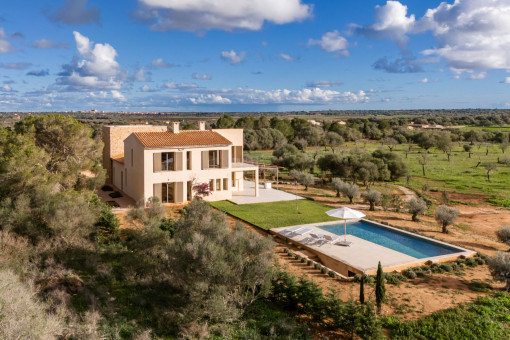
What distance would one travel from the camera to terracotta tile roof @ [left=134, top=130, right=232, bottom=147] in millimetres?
24641

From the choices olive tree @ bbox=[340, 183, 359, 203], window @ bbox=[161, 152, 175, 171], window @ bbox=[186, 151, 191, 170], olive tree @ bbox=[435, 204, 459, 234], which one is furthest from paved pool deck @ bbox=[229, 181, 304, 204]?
olive tree @ bbox=[435, 204, 459, 234]

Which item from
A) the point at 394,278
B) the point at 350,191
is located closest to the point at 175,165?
the point at 350,191

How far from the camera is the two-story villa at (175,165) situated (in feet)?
79.7

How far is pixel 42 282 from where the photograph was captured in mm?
12922

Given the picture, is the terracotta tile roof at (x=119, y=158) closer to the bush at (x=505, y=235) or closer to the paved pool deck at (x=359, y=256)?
the paved pool deck at (x=359, y=256)

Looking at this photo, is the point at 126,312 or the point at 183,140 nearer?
the point at 126,312

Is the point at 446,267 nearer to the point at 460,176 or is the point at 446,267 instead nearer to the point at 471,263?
the point at 471,263

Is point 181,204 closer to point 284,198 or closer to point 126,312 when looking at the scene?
point 284,198

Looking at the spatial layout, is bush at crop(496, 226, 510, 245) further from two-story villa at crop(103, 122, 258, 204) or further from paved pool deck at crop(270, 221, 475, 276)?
two-story villa at crop(103, 122, 258, 204)

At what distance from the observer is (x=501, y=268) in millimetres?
13477

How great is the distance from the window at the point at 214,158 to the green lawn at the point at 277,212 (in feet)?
9.17

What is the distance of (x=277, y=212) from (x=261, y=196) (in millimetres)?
4884

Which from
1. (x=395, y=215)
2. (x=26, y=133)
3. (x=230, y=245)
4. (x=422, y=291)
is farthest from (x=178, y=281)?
(x=395, y=215)

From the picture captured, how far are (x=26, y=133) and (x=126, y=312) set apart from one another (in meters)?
12.7
